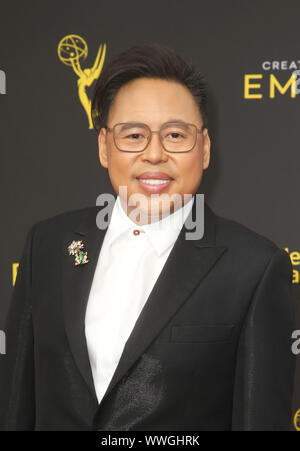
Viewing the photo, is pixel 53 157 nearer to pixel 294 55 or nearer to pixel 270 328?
pixel 294 55

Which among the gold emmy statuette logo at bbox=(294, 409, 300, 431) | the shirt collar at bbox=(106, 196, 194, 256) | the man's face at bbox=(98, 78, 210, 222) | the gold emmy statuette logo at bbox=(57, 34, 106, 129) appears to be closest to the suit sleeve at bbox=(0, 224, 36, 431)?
the shirt collar at bbox=(106, 196, 194, 256)

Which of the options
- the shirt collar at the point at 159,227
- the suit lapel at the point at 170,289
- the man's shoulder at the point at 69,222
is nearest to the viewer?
the suit lapel at the point at 170,289

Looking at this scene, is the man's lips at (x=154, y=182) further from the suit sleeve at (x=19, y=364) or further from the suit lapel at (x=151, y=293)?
the suit sleeve at (x=19, y=364)

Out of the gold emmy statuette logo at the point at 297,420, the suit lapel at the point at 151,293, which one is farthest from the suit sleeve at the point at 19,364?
the gold emmy statuette logo at the point at 297,420

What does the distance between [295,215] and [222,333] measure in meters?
0.65

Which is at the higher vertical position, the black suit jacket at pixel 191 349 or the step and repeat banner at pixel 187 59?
the step and repeat banner at pixel 187 59

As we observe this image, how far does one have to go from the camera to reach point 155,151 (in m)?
1.31

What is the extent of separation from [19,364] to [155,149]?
0.67m

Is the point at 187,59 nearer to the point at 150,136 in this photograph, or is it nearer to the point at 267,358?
the point at 150,136

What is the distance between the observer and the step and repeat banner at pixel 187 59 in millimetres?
1806

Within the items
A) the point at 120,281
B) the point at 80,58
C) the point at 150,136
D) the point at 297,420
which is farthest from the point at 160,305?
the point at 80,58

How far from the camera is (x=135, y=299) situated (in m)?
1.36

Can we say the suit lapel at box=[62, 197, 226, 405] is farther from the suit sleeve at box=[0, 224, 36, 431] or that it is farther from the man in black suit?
the suit sleeve at box=[0, 224, 36, 431]

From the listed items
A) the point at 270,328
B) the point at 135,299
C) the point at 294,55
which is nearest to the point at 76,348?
the point at 135,299
